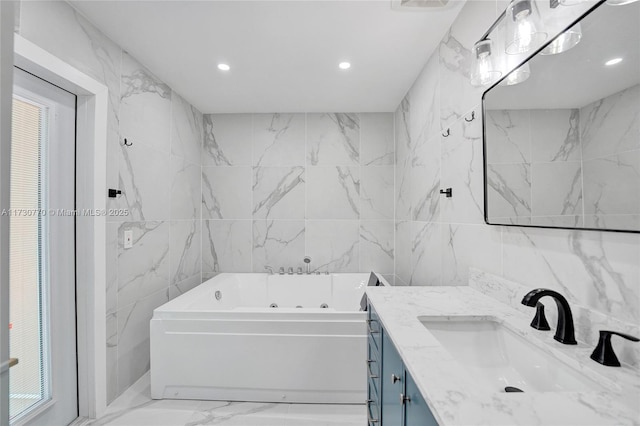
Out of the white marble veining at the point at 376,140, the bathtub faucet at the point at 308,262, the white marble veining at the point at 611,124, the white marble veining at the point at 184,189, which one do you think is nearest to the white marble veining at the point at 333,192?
the white marble veining at the point at 376,140

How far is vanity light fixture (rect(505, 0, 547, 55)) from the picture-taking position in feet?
3.17

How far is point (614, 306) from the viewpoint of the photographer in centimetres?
81

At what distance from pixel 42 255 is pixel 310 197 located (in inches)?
87.7

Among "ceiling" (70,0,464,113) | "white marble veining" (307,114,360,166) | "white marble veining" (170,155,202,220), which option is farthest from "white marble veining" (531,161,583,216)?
"white marble veining" (170,155,202,220)

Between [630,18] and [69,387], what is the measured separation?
9.61 feet

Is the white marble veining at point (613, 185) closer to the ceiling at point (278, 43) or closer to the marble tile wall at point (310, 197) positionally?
the ceiling at point (278, 43)

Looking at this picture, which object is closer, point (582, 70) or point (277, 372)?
point (582, 70)

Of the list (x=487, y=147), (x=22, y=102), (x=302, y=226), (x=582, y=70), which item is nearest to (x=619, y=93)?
(x=582, y=70)

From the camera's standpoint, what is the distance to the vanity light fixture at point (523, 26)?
0.97 metres

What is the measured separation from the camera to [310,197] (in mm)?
3279

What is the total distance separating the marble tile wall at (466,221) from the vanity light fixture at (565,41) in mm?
61

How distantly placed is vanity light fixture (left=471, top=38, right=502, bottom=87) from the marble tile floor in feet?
6.50

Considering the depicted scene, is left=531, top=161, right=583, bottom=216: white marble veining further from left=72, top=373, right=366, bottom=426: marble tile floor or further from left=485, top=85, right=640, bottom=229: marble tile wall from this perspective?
left=72, top=373, right=366, bottom=426: marble tile floor

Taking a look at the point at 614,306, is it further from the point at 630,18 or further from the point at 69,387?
the point at 69,387
